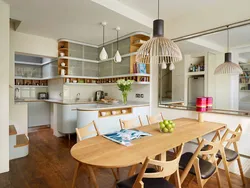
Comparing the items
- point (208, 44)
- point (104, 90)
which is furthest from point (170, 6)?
point (104, 90)

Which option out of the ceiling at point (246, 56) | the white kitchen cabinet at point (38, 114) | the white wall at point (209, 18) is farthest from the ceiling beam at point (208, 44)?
the white kitchen cabinet at point (38, 114)

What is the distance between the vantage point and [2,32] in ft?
7.44

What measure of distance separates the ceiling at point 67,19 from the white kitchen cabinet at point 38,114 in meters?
2.14

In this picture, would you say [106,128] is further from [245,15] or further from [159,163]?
[245,15]

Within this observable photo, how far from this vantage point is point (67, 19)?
2.96 meters

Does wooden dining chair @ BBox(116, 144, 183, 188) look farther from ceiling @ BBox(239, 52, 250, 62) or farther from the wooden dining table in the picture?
ceiling @ BBox(239, 52, 250, 62)

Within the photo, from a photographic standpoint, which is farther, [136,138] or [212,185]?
[212,185]

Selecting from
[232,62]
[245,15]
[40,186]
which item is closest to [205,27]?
[245,15]

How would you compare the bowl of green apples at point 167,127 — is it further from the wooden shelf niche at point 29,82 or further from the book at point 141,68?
the wooden shelf niche at point 29,82

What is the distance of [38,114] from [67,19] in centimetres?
319

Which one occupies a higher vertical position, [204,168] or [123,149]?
[123,149]

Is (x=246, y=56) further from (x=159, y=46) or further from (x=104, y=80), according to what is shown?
(x=104, y=80)

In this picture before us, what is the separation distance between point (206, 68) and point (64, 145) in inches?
128

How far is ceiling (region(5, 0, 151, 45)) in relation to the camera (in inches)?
96.1
